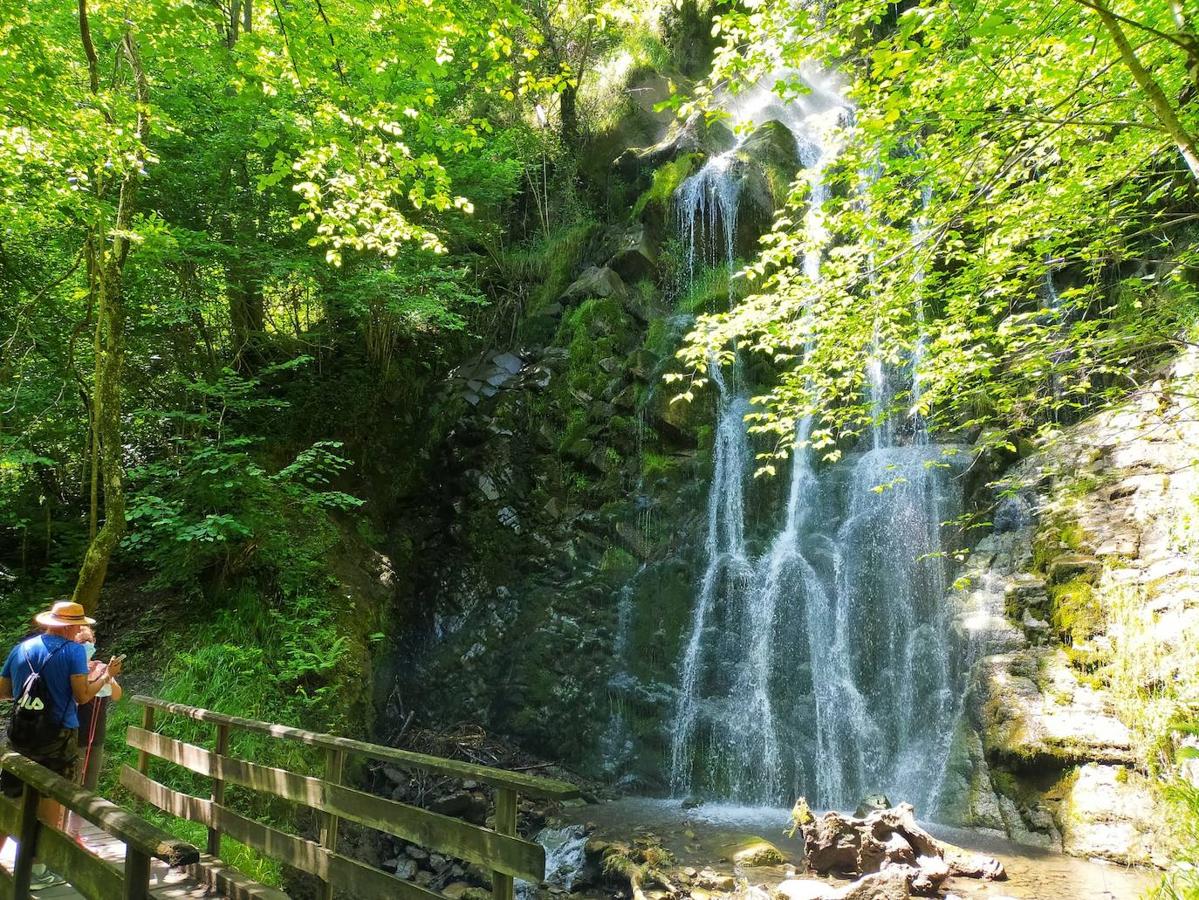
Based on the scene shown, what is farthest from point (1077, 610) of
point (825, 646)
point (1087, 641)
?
point (825, 646)

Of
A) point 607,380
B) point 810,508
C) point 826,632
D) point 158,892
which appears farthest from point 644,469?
point 158,892

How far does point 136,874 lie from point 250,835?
1.77 m

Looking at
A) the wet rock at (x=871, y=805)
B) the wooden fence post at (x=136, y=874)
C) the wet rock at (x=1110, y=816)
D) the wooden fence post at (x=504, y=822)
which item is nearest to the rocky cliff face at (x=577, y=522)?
the wet rock at (x=871, y=805)

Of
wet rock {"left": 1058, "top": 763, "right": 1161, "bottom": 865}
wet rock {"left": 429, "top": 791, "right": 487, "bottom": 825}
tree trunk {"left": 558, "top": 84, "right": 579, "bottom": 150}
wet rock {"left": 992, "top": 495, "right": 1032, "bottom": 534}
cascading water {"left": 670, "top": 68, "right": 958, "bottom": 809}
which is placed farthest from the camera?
tree trunk {"left": 558, "top": 84, "right": 579, "bottom": 150}

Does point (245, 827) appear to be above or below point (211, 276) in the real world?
below

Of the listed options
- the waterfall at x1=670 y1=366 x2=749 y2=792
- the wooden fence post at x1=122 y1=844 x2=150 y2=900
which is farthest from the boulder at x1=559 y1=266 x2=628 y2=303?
the wooden fence post at x1=122 y1=844 x2=150 y2=900

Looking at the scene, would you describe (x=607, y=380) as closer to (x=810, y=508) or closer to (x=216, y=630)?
(x=810, y=508)

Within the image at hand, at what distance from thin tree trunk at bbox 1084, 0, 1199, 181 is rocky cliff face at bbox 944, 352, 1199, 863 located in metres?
3.60

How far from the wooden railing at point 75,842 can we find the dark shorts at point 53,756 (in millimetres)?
456

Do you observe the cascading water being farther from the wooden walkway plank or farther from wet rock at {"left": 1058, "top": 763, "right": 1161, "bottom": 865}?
the wooden walkway plank

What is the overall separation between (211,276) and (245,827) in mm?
7694

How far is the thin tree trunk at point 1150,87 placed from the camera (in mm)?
2781

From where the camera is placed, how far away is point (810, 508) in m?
11.9

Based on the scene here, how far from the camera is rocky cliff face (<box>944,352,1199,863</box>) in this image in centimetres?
690
